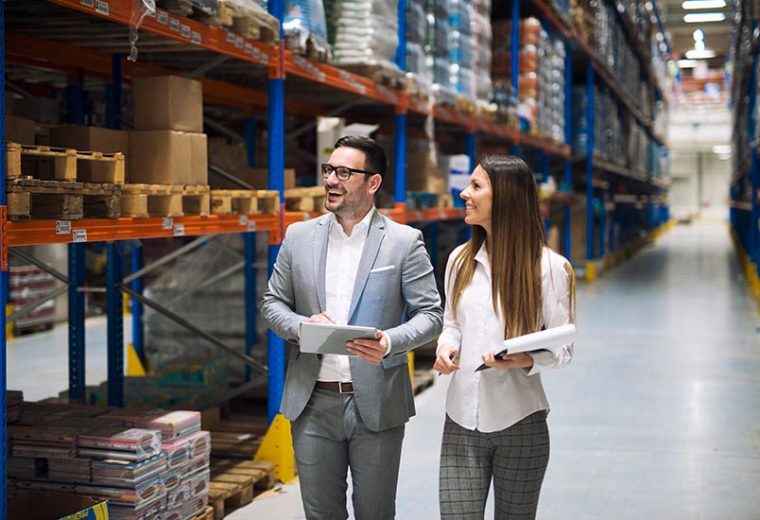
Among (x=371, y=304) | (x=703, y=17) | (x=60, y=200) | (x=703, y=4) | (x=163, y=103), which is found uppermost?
(x=703, y=17)

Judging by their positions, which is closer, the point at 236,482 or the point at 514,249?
the point at 514,249

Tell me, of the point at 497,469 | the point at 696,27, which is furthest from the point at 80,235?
the point at 696,27

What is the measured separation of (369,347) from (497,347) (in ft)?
1.29

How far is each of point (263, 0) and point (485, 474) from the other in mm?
3210

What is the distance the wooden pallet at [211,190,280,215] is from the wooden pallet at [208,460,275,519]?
1.40 m

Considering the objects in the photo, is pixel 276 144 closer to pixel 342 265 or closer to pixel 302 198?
pixel 302 198

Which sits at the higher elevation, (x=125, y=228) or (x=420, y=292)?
(x=125, y=228)

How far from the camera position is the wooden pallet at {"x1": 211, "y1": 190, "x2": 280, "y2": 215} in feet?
15.9

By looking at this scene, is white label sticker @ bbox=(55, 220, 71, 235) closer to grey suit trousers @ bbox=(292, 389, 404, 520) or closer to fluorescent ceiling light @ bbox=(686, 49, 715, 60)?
grey suit trousers @ bbox=(292, 389, 404, 520)

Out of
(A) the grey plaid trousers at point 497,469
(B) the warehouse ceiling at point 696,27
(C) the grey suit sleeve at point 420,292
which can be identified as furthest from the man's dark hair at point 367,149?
(B) the warehouse ceiling at point 696,27

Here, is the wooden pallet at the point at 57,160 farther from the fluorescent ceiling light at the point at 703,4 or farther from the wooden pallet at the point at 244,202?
the fluorescent ceiling light at the point at 703,4

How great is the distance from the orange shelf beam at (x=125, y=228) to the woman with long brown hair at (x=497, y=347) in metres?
1.54

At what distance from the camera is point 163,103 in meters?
4.61

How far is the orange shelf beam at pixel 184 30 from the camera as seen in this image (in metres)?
3.67
